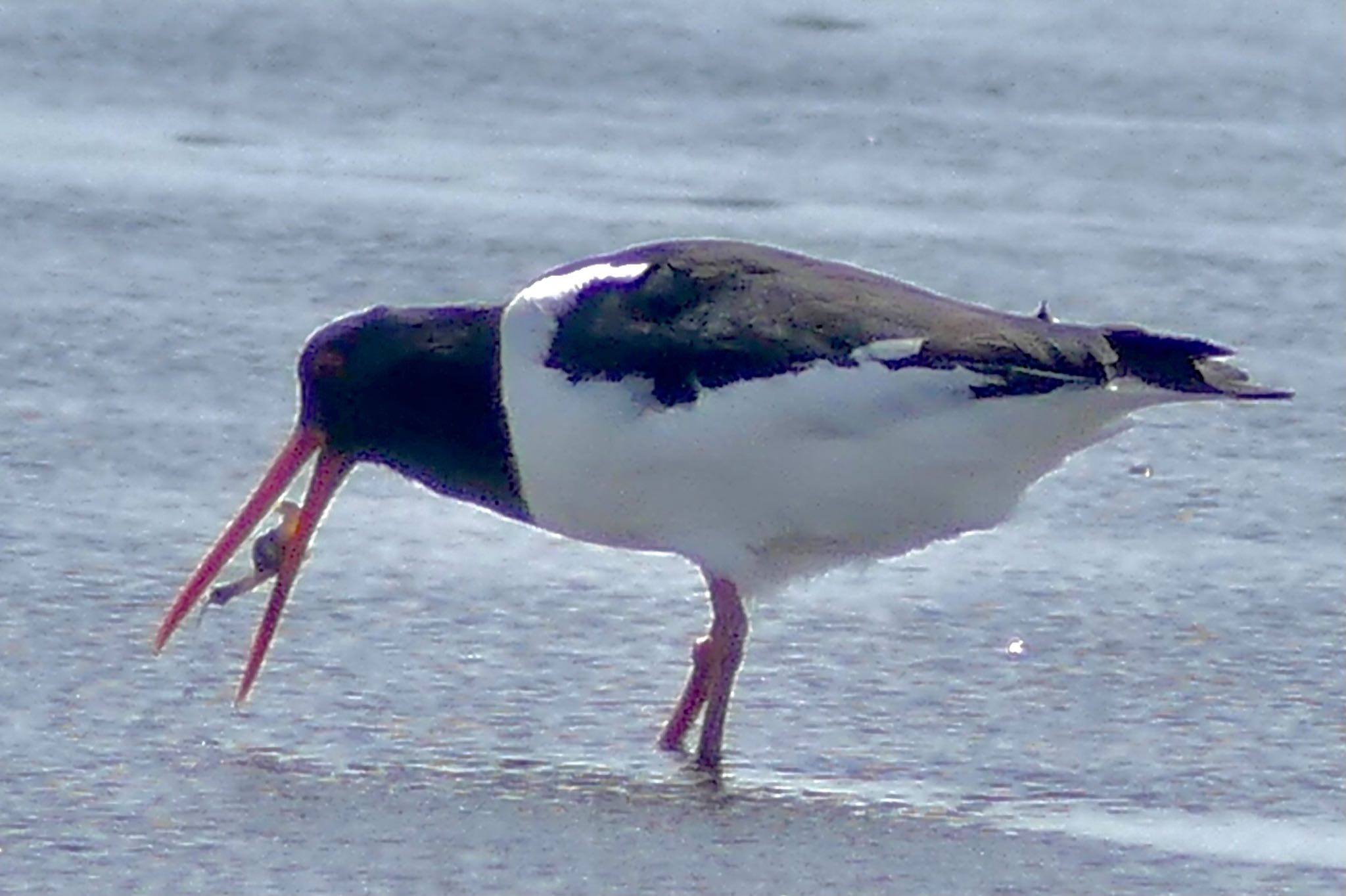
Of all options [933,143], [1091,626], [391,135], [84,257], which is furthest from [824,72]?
[1091,626]

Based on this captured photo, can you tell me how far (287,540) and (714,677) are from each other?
0.85 meters

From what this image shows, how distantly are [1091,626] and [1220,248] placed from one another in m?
2.65

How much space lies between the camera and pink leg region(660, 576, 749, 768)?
495cm

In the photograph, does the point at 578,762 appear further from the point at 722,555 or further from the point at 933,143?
the point at 933,143

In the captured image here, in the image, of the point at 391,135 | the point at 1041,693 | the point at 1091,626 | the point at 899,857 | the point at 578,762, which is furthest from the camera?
the point at 391,135

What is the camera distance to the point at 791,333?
5.13 m

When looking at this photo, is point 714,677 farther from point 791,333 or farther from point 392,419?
point 392,419

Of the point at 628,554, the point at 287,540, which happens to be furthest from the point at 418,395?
the point at 628,554

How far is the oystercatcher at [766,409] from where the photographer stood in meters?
4.99

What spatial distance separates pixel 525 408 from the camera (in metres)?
5.25

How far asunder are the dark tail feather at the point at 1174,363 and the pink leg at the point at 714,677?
0.78 metres

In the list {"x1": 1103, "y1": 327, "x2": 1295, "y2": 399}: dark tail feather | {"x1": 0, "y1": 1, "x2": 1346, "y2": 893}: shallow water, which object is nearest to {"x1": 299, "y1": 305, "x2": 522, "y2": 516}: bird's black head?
{"x1": 0, "y1": 1, "x2": 1346, "y2": 893}: shallow water

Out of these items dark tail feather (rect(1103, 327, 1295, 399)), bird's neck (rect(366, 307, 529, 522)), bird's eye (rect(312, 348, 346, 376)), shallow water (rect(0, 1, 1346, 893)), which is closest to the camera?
shallow water (rect(0, 1, 1346, 893))

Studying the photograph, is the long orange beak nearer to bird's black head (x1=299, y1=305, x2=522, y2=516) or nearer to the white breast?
bird's black head (x1=299, y1=305, x2=522, y2=516)
